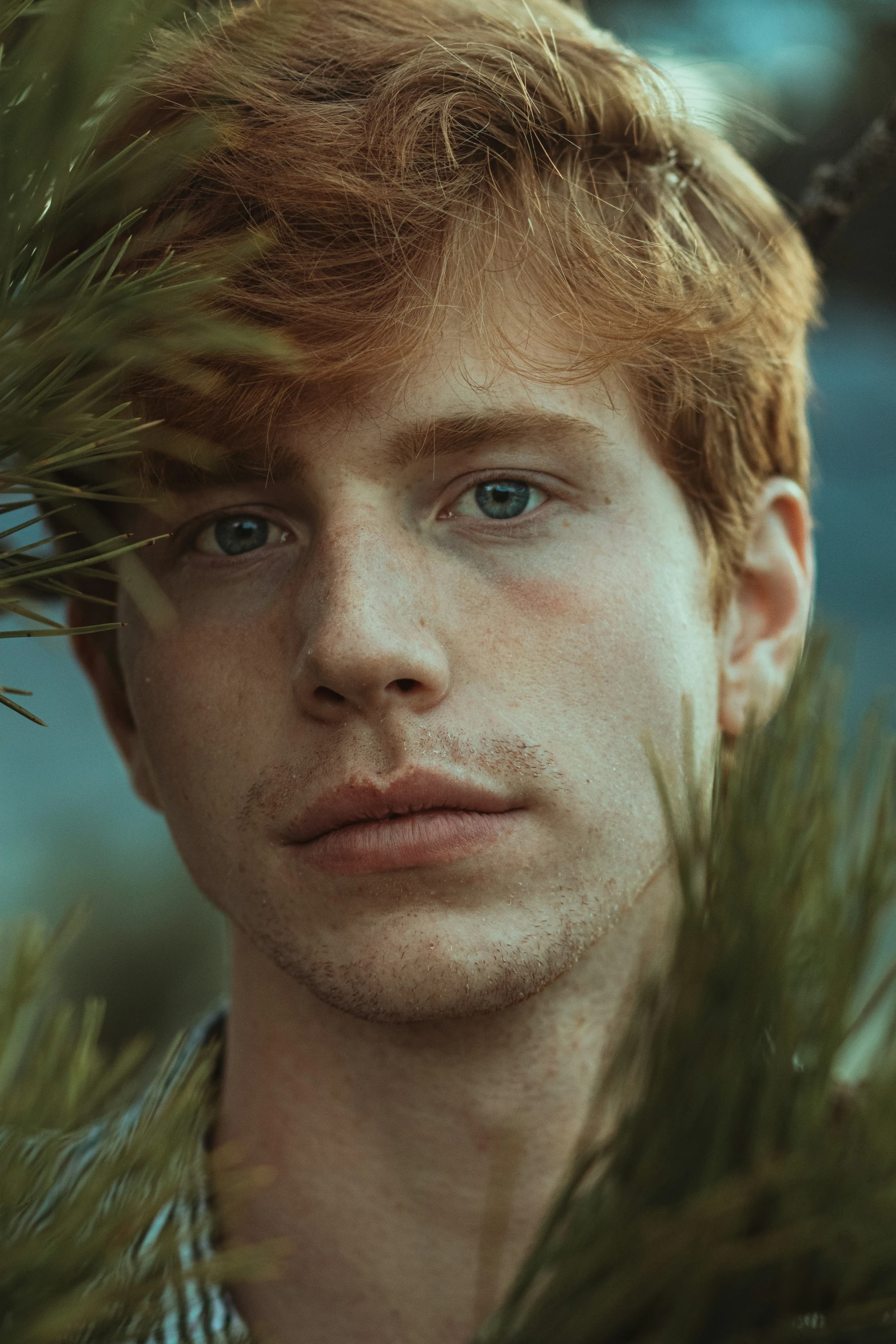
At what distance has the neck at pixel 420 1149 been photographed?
3.69 feet

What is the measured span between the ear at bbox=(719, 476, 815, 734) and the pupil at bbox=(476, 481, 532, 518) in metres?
0.28

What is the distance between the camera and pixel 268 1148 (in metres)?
1.22

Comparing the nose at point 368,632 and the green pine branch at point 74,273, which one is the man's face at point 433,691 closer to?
the nose at point 368,632

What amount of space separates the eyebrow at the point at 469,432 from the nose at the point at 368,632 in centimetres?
7

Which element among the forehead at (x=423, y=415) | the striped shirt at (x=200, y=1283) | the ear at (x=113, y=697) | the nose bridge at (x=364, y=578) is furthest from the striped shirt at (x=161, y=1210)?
the ear at (x=113, y=697)

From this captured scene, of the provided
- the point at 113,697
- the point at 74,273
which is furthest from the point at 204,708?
the point at 74,273

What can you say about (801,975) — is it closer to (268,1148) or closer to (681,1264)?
(681,1264)

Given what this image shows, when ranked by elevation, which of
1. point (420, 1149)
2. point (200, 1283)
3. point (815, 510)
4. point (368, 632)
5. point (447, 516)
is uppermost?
point (815, 510)

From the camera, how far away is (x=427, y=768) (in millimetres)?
976

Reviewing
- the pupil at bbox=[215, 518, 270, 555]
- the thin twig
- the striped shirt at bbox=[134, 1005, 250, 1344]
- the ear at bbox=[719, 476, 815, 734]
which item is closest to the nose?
the pupil at bbox=[215, 518, 270, 555]

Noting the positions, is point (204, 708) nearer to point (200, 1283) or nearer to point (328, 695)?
point (328, 695)

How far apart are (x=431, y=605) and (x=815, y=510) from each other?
3.06 m

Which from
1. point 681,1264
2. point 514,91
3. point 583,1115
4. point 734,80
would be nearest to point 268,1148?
point 583,1115

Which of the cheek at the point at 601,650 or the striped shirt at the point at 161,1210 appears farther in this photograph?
the cheek at the point at 601,650
